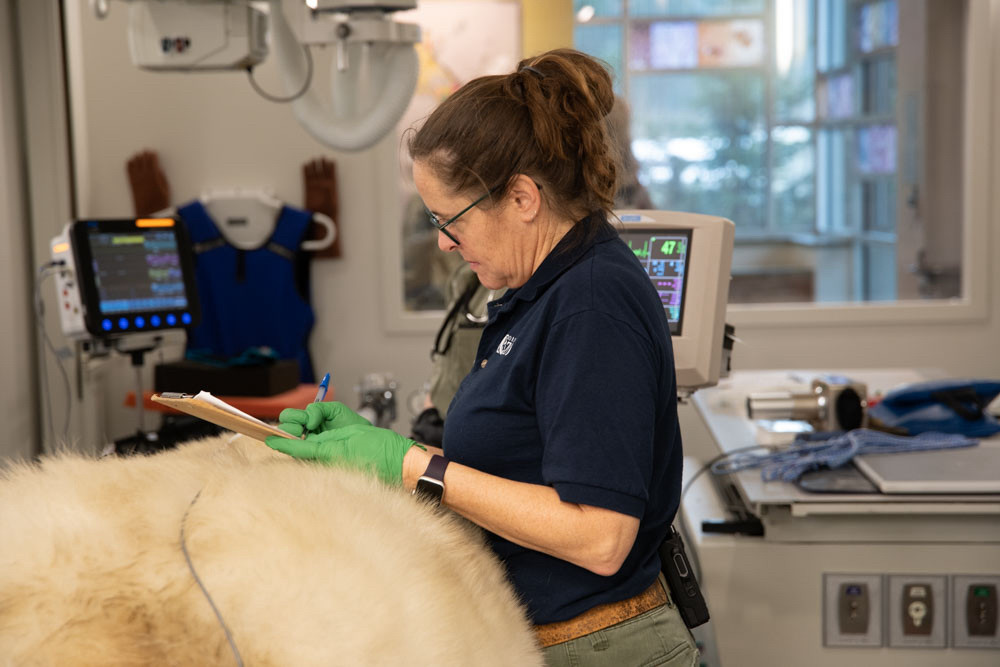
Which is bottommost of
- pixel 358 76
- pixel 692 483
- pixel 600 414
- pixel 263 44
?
pixel 692 483

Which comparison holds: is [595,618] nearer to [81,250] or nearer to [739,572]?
[739,572]

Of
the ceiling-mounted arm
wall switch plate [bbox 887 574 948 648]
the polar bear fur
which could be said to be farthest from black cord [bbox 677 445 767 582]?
the ceiling-mounted arm

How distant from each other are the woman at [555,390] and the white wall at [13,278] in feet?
8.45

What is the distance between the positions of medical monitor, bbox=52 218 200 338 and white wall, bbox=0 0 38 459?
635 millimetres

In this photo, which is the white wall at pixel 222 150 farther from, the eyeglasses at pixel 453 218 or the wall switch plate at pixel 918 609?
the eyeglasses at pixel 453 218

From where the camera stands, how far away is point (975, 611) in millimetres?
2096

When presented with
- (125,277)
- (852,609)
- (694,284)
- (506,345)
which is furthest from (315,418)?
(125,277)

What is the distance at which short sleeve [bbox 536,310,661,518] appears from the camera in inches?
41.9

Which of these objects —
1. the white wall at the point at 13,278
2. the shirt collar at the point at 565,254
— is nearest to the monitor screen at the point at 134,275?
the white wall at the point at 13,278

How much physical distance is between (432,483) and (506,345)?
19cm

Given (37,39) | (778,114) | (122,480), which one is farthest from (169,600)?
(778,114)

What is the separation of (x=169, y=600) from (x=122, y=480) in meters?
0.18

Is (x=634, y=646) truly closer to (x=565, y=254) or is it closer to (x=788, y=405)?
(x=565, y=254)

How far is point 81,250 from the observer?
2.93m
